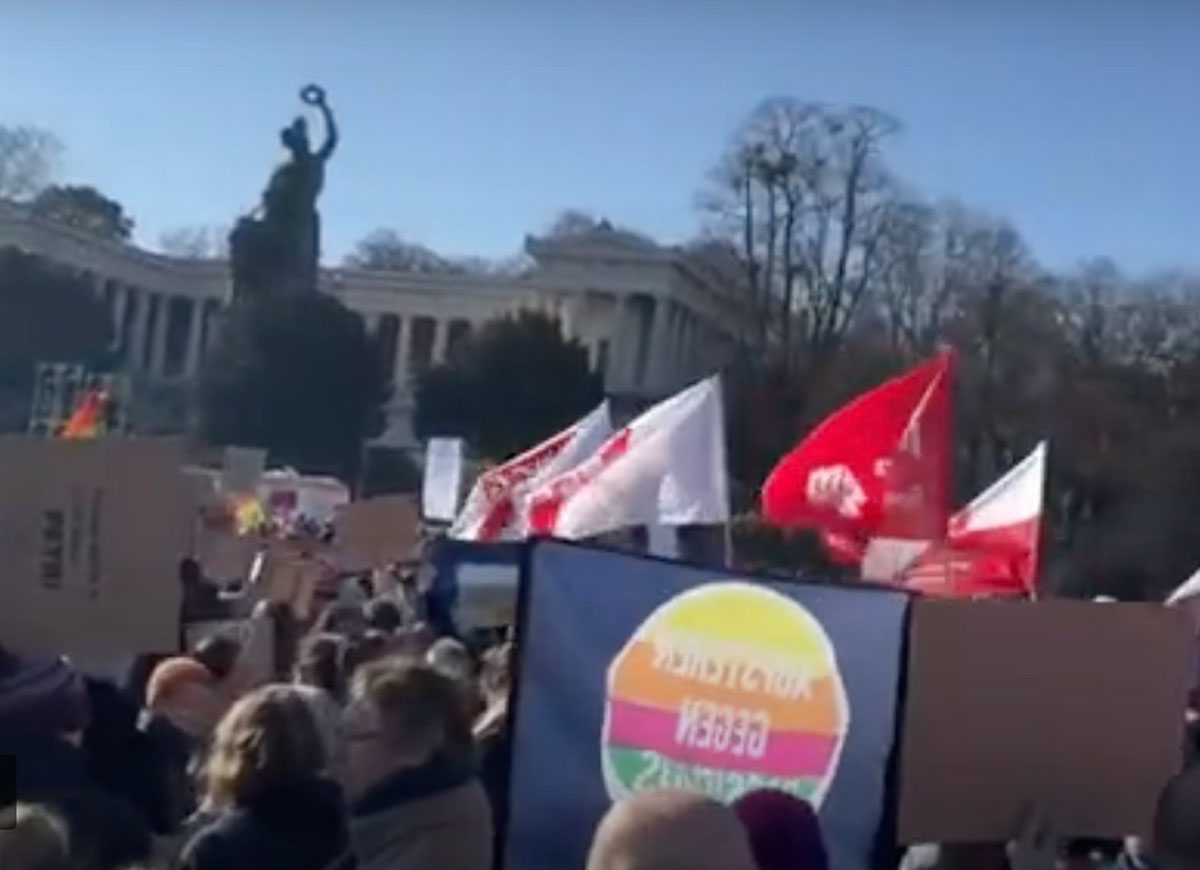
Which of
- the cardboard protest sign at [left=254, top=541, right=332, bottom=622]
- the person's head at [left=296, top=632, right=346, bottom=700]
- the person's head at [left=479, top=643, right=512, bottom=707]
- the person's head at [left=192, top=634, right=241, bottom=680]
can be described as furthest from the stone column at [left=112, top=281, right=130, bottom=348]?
the person's head at [left=479, top=643, right=512, bottom=707]

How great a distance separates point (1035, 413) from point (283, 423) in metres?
15.5

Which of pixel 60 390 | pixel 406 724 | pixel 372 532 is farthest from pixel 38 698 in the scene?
pixel 60 390

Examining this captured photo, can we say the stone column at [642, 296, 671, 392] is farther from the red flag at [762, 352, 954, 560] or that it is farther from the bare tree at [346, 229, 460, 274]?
the red flag at [762, 352, 954, 560]

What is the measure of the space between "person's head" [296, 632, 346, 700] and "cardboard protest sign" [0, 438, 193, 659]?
2.10 m

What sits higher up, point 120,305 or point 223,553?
point 120,305

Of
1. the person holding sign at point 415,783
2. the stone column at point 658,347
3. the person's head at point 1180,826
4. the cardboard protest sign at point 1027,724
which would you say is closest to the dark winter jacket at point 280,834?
the person holding sign at point 415,783

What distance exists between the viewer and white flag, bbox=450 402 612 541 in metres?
11.5

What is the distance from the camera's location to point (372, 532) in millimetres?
13695

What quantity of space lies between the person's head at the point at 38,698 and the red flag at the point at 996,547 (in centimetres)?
511

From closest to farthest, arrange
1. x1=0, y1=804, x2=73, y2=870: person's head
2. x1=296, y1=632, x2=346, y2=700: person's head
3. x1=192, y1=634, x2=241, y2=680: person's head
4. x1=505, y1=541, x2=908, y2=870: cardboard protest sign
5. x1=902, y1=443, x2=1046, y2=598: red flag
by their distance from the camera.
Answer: x1=0, y1=804, x2=73, y2=870: person's head < x1=505, y1=541, x2=908, y2=870: cardboard protest sign < x1=192, y1=634, x2=241, y2=680: person's head < x1=296, y1=632, x2=346, y2=700: person's head < x1=902, y1=443, x2=1046, y2=598: red flag

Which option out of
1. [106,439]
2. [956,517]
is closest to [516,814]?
[106,439]

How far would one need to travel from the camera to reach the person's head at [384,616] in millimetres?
9562

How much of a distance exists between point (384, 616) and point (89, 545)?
4729 mm

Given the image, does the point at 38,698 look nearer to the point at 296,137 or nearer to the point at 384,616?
the point at 384,616
